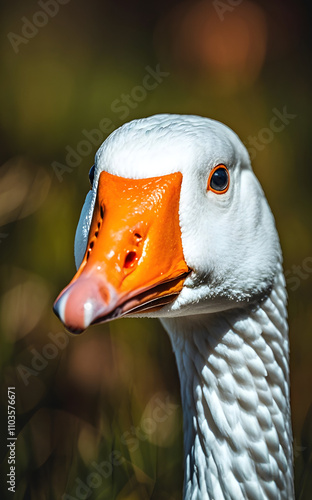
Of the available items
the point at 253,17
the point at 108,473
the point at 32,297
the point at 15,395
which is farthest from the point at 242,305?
the point at 253,17

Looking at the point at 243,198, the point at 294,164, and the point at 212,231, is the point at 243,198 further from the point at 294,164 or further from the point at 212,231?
the point at 294,164

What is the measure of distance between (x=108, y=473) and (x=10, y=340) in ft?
3.22

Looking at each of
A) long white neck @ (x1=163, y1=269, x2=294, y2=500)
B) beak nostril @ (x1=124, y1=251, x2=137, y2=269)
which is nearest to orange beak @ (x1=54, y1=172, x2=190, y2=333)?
beak nostril @ (x1=124, y1=251, x2=137, y2=269)

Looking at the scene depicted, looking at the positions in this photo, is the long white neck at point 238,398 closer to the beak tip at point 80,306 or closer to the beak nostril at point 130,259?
the beak nostril at point 130,259

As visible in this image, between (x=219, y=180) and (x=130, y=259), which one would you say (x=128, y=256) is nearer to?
(x=130, y=259)

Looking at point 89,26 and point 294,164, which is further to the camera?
point 89,26

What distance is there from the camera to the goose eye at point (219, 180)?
163 centimetres

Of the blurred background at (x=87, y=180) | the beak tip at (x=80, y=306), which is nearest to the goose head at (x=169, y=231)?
the beak tip at (x=80, y=306)

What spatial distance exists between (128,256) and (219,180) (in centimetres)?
40

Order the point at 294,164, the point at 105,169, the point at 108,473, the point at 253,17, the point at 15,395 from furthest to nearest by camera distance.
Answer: the point at 253,17, the point at 294,164, the point at 15,395, the point at 108,473, the point at 105,169

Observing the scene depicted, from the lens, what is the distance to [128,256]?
1.37 metres

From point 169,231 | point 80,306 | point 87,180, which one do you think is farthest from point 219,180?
point 87,180

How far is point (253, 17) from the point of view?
4547mm

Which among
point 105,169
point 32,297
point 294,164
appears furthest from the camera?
point 294,164
